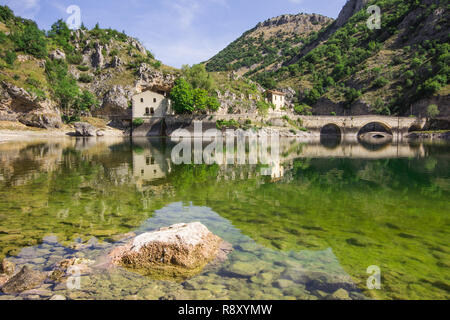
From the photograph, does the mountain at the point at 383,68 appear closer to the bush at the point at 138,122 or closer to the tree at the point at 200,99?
the tree at the point at 200,99

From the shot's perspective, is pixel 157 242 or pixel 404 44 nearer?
pixel 157 242

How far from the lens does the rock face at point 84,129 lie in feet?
179

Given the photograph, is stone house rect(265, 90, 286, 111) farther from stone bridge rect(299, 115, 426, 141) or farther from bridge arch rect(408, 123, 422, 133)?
bridge arch rect(408, 123, 422, 133)

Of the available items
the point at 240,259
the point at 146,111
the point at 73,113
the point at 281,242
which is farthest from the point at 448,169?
the point at 73,113

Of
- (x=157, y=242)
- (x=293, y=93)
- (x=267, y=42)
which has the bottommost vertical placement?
(x=157, y=242)

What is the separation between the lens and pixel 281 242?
6484mm

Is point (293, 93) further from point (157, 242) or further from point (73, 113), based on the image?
point (157, 242)

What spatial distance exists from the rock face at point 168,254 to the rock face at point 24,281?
1.25m

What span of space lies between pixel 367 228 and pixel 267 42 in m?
210

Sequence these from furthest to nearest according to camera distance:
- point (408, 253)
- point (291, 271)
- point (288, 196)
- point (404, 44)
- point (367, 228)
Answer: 1. point (404, 44)
2. point (288, 196)
3. point (367, 228)
4. point (408, 253)
5. point (291, 271)

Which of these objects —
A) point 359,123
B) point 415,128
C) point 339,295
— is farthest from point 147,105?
point 415,128

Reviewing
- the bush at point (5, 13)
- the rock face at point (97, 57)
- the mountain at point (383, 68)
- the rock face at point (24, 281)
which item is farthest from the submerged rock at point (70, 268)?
the bush at point (5, 13)

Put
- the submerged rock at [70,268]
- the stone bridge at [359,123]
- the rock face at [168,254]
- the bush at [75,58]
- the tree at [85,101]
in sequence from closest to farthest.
Result: the submerged rock at [70,268] → the rock face at [168,254] → the tree at [85,101] → the stone bridge at [359,123] → the bush at [75,58]

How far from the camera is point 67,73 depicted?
6912 centimetres
